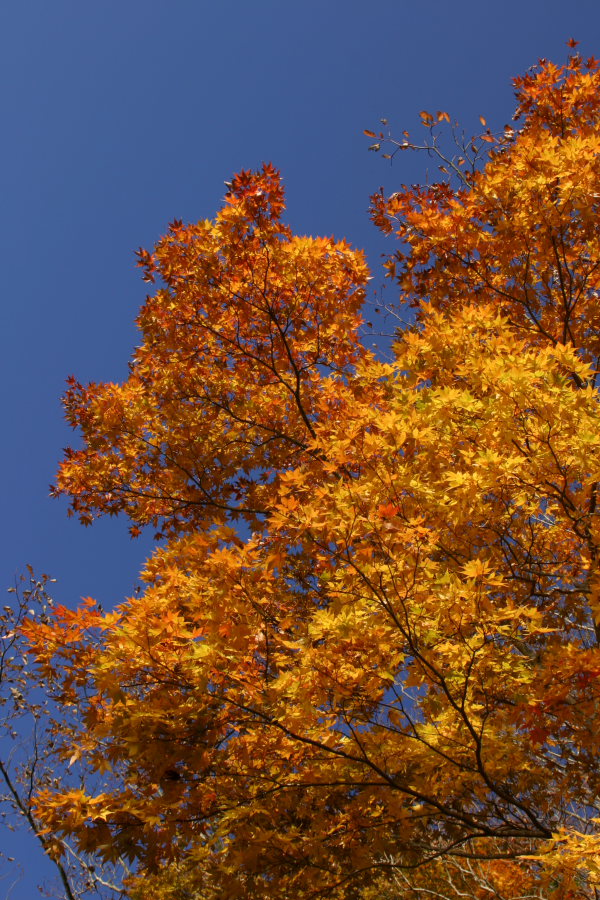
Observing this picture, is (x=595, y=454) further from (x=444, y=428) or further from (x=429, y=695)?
(x=429, y=695)

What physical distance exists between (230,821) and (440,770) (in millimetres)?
1350

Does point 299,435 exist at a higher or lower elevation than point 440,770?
higher

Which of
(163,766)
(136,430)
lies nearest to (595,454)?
(163,766)

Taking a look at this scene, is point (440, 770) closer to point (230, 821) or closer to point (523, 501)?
point (230, 821)

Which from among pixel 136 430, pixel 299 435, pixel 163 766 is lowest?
pixel 163 766

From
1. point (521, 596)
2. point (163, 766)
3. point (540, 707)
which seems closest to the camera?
point (540, 707)

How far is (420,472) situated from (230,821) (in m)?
2.41

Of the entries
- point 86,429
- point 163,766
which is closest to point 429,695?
point 163,766

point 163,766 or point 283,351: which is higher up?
point 283,351

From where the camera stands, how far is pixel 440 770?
154 inches

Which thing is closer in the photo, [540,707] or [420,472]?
[540,707]

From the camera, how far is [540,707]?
327cm

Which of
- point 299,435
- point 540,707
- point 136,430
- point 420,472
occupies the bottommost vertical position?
point 540,707

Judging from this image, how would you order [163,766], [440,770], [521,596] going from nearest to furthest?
[163,766], [440,770], [521,596]
